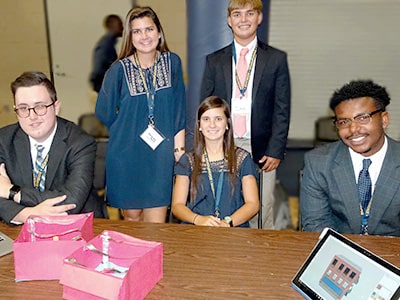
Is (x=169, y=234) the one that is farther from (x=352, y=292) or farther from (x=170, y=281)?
(x=352, y=292)

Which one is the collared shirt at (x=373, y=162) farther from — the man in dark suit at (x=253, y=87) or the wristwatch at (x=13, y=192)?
the wristwatch at (x=13, y=192)

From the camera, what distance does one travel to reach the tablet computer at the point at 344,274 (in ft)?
4.83

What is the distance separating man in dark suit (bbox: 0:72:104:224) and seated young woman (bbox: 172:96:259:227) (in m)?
0.47

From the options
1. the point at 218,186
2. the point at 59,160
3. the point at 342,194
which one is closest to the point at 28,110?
the point at 59,160

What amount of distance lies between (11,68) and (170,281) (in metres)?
3.79

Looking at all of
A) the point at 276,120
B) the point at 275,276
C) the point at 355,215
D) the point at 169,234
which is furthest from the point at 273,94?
the point at 275,276

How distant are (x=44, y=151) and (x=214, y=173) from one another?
2.65 ft

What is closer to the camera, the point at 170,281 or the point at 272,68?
the point at 170,281

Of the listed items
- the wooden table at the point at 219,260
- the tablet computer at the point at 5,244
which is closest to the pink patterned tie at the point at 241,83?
the wooden table at the point at 219,260

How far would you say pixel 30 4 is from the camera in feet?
15.9

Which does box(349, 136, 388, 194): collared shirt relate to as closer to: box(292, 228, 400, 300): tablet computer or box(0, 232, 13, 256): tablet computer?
box(292, 228, 400, 300): tablet computer

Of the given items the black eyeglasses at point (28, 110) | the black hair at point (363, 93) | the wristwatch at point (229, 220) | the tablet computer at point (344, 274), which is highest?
the black hair at point (363, 93)

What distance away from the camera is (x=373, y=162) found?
7.46 ft

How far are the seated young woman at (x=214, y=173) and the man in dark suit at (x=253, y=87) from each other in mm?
293
